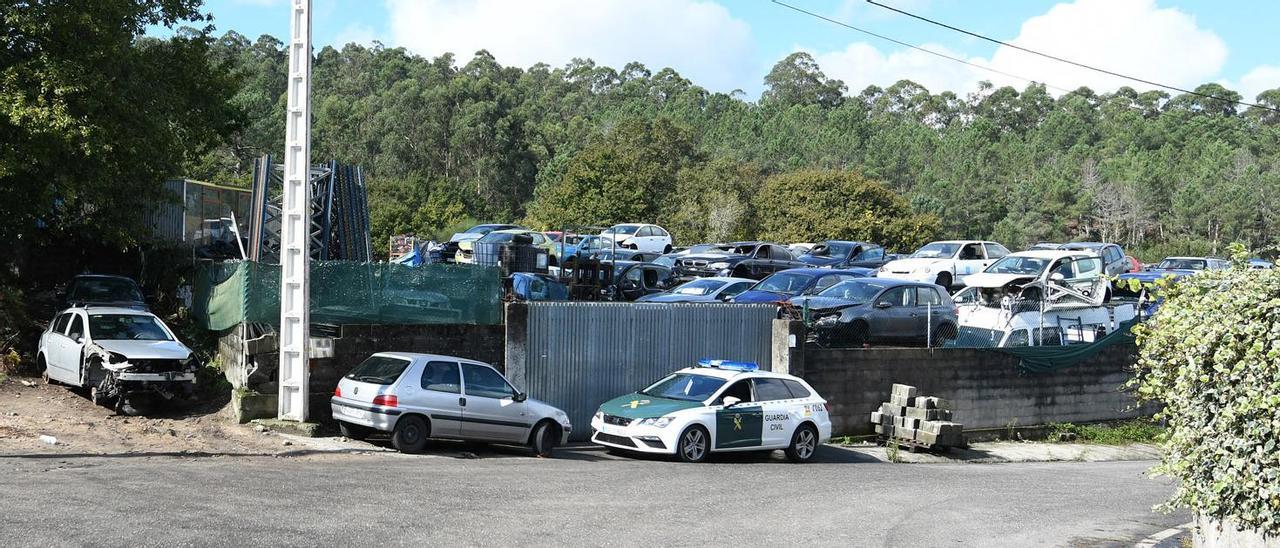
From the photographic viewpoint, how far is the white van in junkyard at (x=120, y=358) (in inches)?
685

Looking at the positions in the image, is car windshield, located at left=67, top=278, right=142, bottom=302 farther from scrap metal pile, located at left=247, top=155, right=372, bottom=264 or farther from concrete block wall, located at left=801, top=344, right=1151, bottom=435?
concrete block wall, located at left=801, top=344, right=1151, bottom=435

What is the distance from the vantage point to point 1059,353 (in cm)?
2514

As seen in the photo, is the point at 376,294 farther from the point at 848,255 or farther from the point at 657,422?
the point at 848,255

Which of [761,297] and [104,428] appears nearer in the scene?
[104,428]

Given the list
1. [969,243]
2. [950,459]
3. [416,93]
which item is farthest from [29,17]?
[416,93]

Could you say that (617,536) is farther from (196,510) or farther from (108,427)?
(108,427)

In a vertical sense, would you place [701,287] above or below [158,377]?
above

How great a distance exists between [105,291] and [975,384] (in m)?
17.4

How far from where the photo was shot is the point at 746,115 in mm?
124125

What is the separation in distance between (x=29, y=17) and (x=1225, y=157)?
90209 millimetres

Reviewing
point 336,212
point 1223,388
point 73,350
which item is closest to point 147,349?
point 73,350

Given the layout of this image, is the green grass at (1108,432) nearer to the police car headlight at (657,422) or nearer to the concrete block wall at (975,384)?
the concrete block wall at (975,384)

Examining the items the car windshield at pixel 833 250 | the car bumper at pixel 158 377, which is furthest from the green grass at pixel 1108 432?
the car bumper at pixel 158 377

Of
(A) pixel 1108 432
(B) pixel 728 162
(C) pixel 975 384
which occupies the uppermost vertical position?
(B) pixel 728 162
